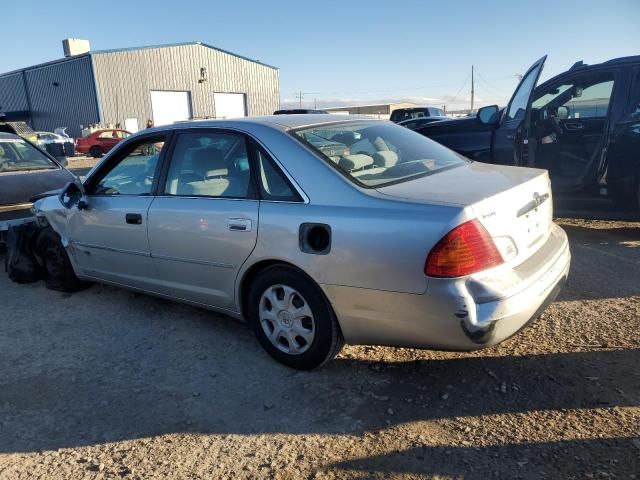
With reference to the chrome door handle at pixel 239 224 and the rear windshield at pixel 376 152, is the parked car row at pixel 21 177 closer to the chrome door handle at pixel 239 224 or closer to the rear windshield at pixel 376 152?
the chrome door handle at pixel 239 224

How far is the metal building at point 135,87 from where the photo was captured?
29.6 meters

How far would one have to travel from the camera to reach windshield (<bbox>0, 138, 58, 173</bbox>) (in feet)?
22.0

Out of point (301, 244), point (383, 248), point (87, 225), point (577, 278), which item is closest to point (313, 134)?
point (301, 244)

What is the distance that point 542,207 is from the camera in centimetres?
304

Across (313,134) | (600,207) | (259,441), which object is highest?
(313,134)

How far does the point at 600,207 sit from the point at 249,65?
3438 centimetres

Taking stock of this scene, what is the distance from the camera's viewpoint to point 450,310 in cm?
244

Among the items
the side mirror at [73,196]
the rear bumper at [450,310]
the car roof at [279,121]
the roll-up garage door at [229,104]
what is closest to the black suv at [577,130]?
the car roof at [279,121]

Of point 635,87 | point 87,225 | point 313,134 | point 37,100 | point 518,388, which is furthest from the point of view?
point 37,100

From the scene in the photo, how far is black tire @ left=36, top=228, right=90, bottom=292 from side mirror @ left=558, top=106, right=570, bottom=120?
18.5ft

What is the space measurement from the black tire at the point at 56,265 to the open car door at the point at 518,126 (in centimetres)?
504

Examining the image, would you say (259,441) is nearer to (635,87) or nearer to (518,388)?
(518,388)

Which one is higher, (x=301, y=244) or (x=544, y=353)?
(x=301, y=244)

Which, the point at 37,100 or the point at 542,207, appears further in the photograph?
the point at 37,100
